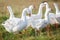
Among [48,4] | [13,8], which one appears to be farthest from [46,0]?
[13,8]

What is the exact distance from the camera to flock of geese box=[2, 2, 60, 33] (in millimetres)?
1986

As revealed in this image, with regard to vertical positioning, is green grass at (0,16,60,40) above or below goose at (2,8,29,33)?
below

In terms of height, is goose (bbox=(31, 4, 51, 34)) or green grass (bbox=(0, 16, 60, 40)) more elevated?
goose (bbox=(31, 4, 51, 34))

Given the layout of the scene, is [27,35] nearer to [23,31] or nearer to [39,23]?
[23,31]

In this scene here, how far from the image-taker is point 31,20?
6.62 ft

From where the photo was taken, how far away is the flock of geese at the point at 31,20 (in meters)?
1.99

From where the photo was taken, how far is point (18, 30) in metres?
2.00

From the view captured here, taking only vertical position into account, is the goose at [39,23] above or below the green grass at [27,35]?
above

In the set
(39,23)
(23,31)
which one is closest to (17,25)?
(23,31)

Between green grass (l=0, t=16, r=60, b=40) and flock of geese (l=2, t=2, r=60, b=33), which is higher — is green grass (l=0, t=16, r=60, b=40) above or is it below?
below

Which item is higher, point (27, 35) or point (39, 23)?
point (39, 23)

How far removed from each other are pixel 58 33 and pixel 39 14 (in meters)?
0.25

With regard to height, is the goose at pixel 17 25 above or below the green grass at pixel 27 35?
above

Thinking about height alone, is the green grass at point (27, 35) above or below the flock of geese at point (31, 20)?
below
